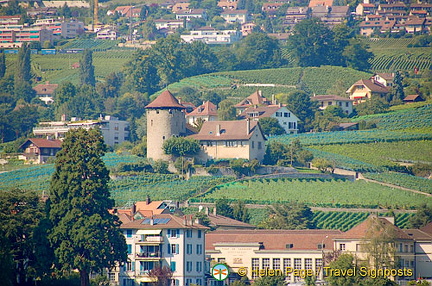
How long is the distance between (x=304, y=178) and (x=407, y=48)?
8270 centimetres

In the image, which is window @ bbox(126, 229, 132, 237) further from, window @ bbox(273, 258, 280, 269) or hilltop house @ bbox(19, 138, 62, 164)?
hilltop house @ bbox(19, 138, 62, 164)

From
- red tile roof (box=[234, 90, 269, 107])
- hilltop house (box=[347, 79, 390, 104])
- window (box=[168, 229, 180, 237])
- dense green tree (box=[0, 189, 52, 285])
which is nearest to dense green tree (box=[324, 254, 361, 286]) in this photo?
window (box=[168, 229, 180, 237])

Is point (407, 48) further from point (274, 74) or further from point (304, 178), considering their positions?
point (304, 178)

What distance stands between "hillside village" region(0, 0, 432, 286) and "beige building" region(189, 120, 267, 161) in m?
0.20

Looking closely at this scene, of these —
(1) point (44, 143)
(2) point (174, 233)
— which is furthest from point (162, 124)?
(2) point (174, 233)

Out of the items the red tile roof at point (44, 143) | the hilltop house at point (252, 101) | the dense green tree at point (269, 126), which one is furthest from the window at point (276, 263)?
the hilltop house at point (252, 101)

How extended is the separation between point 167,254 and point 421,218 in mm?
29153

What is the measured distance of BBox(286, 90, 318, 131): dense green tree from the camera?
149000mm

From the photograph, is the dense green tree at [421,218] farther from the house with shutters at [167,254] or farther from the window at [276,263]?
the house with shutters at [167,254]

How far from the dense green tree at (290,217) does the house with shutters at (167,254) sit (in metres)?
17.8

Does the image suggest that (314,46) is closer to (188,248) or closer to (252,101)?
(252,101)

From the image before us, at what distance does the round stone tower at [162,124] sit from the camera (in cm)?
12838

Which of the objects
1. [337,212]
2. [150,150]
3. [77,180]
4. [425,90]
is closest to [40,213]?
[77,180]

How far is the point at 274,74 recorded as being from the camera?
184000 mm
